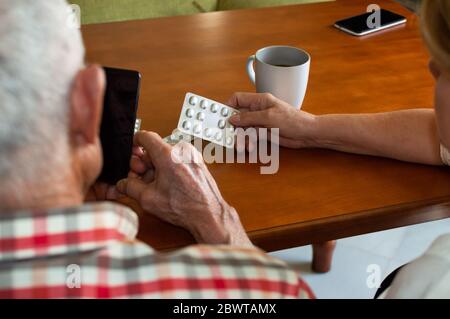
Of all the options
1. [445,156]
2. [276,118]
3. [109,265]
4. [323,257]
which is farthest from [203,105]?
[323,257]

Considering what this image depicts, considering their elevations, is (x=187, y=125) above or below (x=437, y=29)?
below

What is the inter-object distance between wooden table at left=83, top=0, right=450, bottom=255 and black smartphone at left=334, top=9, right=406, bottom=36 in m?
0.02

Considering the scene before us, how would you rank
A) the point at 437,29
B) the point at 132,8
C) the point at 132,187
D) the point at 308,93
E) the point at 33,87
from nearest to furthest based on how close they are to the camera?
the point at 33,87 → the point at 437,29 → the point at 132,187 → the point at 308,93 → the point at 132,8

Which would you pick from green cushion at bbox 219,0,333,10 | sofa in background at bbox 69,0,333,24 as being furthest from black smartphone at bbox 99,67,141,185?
green cushion at bbox 219,0,333,10

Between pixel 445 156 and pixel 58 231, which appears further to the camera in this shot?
pixel 445 156

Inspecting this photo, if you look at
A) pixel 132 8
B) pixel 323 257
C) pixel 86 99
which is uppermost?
pixel 86 99

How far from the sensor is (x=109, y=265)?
56 cm

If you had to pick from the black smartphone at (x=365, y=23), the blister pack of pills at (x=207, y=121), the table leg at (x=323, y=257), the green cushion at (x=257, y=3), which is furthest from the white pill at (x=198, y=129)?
the green cushion at (x=257, y=3)

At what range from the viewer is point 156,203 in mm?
855

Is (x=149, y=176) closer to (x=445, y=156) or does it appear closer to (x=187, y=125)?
(x=187, y=125)

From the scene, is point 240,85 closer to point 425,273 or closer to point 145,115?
point 145,115

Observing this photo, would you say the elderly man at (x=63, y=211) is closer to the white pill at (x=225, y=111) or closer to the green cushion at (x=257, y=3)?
the white pill at (x=225, y=111)

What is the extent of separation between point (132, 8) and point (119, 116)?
137cm

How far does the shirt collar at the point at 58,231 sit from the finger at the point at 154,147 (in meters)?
0.31
